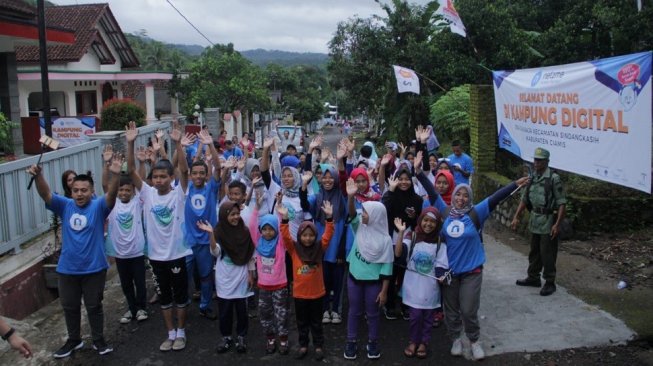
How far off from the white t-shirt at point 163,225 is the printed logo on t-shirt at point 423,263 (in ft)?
7.28

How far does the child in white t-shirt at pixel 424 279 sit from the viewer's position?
497cm

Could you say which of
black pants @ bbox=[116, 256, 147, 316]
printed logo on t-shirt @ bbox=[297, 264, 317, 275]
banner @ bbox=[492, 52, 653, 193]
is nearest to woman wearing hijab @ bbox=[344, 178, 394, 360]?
printed logo on t-shirt @ bbox=[297, 264, 317, 275]

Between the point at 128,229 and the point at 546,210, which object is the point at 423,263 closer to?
the point at 546,210

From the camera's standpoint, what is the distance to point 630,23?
42.0 ft

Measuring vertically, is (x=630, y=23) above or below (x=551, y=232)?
above

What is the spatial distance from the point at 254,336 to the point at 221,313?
0.61 meters

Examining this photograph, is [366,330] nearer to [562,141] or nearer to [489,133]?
[562,141]

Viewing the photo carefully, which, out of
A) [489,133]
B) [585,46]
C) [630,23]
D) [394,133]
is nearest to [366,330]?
[489,133]

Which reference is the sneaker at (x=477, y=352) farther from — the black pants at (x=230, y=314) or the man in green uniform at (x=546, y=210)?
the black pants at (x=230, y=314)

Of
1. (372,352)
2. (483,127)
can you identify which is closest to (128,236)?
(372,352)

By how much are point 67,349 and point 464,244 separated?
3.73 m

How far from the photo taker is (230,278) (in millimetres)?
5070

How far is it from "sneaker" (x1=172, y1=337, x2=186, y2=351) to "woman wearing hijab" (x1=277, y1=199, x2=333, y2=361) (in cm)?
111

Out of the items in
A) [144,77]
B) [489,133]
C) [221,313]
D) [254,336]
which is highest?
[144,77]
